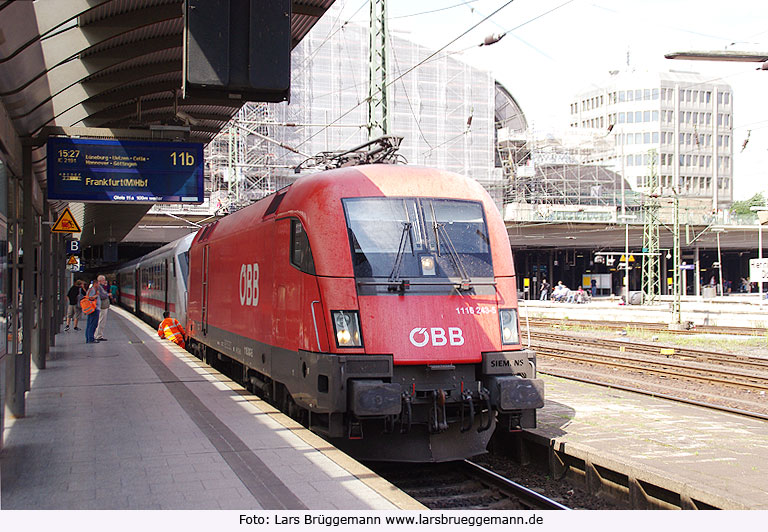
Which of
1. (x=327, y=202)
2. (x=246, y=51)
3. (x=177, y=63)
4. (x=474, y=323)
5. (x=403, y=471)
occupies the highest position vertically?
(x=177, y=63)

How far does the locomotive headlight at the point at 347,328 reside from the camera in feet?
26.2

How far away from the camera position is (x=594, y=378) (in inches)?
640

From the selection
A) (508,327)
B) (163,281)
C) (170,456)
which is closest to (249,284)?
(170,456)

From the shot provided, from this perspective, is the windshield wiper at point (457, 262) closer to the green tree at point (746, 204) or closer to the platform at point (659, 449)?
the platform at point (659, 449)

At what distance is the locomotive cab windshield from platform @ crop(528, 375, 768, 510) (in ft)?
7.67

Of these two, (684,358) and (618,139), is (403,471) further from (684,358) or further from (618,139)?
(618,139)

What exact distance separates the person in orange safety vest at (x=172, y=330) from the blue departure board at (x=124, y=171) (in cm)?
834

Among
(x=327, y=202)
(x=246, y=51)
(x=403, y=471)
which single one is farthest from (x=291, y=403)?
(x=246, y=51)

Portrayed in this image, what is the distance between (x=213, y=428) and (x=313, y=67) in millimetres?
48049

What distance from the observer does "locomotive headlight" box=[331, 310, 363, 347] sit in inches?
315

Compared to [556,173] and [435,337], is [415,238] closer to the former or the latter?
[435,337]

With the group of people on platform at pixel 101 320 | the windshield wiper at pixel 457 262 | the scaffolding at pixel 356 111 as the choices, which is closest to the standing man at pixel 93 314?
the group of people on platform at pixel 101 320

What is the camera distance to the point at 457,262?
873 centimetres

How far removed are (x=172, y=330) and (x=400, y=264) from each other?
14667mm
